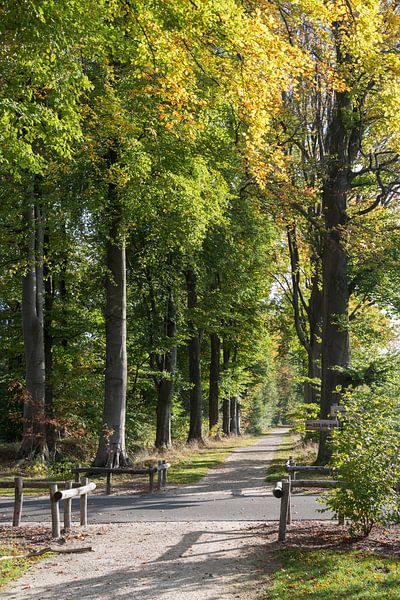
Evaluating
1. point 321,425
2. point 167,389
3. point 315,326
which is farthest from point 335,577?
point 315,326

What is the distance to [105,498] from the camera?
51.7 ft

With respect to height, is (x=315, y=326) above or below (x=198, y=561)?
above

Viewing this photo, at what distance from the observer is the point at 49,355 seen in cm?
2767

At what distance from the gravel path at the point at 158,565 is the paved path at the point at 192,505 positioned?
493 mm

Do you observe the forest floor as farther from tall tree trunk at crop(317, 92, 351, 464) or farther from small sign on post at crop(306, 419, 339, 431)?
tall tree trunk at crop(317, 92, 351, 464)

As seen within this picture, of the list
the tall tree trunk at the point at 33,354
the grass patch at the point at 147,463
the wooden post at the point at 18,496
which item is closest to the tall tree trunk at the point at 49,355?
the tall tree trunk at the point at 33,354

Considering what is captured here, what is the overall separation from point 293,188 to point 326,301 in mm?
3804

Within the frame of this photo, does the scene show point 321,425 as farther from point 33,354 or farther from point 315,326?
point 315,326

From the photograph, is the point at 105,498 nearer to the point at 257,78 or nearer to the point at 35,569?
the point at 35,569

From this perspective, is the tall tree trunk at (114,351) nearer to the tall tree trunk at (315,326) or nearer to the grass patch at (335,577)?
the grass patch at (335,577)

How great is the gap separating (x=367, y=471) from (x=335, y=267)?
11763 millimetres

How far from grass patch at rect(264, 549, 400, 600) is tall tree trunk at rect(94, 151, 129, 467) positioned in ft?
37.6

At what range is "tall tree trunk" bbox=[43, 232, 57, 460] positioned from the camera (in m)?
24.8

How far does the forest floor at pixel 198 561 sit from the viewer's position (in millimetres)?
7656
